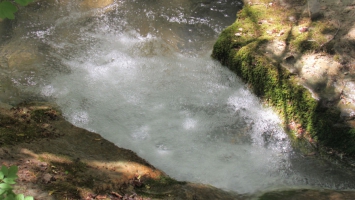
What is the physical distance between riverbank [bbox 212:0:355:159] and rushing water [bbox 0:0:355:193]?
29 centimetres

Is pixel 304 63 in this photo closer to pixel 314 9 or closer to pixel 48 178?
pixel 314 9

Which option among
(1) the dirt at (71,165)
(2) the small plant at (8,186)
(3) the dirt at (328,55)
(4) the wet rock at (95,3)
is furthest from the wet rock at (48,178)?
(4) the wet rock at (95,3)

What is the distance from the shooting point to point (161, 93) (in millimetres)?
5188

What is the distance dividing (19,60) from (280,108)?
15.9 feet

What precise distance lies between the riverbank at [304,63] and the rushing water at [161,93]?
0.96 ft

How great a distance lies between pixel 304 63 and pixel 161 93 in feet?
8.27

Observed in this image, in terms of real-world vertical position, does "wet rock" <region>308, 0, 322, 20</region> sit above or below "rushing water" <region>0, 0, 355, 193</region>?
above

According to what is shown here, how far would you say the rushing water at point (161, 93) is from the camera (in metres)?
4.32

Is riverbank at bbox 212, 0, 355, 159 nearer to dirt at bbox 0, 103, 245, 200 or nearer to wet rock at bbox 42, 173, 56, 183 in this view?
dirt at bbox 0, 103, 245, 200

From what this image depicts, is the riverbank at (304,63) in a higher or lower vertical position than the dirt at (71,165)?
higher

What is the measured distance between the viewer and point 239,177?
165 inches

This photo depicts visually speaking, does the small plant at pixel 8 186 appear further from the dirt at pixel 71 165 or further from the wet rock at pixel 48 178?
the wet rock at pixel 48 178

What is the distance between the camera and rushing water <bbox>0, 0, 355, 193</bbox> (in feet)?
14.2

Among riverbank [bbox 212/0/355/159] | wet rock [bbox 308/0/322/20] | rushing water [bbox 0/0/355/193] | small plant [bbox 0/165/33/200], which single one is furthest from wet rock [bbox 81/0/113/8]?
small plant [bbox 0/165/33/200]
